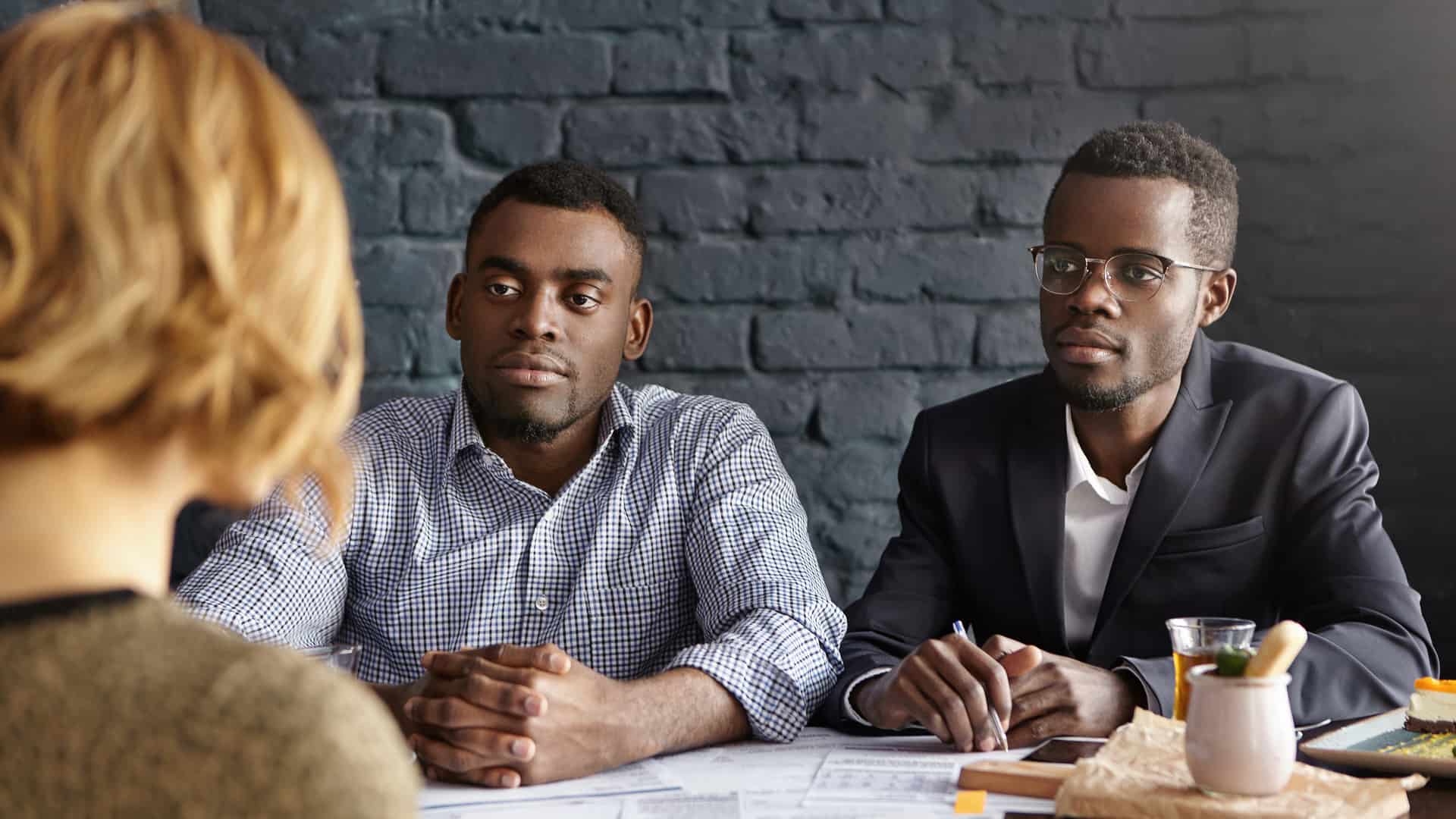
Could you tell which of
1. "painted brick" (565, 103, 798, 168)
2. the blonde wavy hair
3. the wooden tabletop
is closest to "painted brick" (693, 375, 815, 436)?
"painted brick" (565, 103, 798, 168)

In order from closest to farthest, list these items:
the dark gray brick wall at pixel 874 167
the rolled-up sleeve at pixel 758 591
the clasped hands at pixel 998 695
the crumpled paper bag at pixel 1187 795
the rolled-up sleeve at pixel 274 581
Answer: the crumpled paper bag at pixel 1187 795 < the clasped hands at pixel 998 695 < the rolled-up sleeve at pixel 758 591 < the rolled-up sleeve at pixel 274 581 < the dark gray brick wall at pixel 874 167

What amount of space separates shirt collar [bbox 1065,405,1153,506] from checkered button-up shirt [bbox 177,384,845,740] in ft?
1.29

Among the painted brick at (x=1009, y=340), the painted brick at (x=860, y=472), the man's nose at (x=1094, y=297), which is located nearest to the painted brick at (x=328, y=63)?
the painted brick at (x=860, y=472)

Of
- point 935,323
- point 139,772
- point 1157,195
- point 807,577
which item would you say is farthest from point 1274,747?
point 935,323

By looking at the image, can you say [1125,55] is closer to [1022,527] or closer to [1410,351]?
[1410,351]

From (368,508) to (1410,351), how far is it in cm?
163

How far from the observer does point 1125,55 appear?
7.16 feet

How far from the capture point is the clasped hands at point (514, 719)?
1311 mm

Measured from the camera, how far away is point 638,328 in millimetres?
2076

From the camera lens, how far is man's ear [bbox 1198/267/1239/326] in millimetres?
1978

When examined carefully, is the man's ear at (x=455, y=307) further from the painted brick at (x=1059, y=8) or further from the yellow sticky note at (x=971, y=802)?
the yellow sticky note at (x=971, y=802)

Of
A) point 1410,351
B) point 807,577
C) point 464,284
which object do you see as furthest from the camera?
point 1410,351

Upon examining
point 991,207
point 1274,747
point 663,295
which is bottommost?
point 1274,747

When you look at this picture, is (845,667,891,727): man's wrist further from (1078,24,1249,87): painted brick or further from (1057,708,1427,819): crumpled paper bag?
(1078,24,1249,87): painted brick
